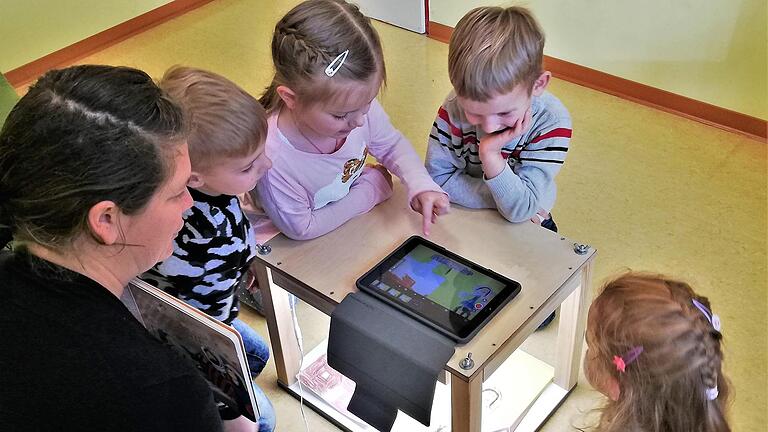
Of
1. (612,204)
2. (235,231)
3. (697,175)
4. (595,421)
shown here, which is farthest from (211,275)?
(697,175)

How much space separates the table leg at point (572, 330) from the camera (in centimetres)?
147

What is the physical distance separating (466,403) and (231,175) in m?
0.56

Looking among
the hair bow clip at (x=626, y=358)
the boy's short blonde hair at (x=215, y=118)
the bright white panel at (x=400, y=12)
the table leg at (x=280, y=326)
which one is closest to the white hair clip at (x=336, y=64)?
the boy's short blonde hair at (x=215, y=118)

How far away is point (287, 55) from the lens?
1395 mm

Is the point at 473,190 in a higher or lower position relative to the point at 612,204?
higher

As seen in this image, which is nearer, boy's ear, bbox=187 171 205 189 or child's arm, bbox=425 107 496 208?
boy's ear, bbox=187 171 205 189

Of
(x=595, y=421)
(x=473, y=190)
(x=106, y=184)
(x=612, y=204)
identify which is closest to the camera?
(x=106, y=184)

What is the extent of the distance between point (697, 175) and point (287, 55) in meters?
1.49

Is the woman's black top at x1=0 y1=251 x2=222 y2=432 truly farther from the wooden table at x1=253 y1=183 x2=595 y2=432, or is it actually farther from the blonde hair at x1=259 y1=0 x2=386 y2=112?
the blonde hair at x1=259 y1=0 x2=386 y2=112

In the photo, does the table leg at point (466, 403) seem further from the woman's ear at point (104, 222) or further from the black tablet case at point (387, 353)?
the woman's ear at point (104, 222)

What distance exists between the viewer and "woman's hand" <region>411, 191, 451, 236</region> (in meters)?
1.48

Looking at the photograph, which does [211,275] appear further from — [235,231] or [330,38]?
[330,38]

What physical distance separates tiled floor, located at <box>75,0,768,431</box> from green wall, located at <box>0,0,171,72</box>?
370 millimetres

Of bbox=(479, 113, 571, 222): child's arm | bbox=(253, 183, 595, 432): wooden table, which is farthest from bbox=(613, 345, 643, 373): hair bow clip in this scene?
bbox=(479, 113, 571, 222): child's arm
